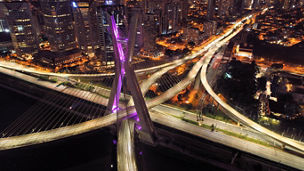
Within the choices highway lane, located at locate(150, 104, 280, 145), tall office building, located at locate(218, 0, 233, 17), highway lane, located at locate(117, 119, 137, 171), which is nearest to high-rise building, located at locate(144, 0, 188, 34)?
tall office building, located at locate(218, 0, 233, 17)

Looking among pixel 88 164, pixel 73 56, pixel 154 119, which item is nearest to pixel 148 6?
pixel 73 56

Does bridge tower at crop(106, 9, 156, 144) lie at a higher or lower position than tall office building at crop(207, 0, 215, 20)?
lower

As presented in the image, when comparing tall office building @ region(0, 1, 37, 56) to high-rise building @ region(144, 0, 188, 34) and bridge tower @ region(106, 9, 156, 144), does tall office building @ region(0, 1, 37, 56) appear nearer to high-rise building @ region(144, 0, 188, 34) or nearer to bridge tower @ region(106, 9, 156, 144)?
high-rise building @ region(144, 0, 188, 34)

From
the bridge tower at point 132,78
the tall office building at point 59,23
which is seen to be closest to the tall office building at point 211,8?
the tall office building at point 59,23

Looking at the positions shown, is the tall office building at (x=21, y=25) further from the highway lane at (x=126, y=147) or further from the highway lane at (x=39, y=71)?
the highway lane at (x=126, y=147)

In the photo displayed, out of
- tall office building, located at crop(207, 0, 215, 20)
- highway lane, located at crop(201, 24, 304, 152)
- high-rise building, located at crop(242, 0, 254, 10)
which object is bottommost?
highway lane, located at crop(201, 24, 304, 152)

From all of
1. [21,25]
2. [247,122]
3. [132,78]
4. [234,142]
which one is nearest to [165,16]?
[21,25]
